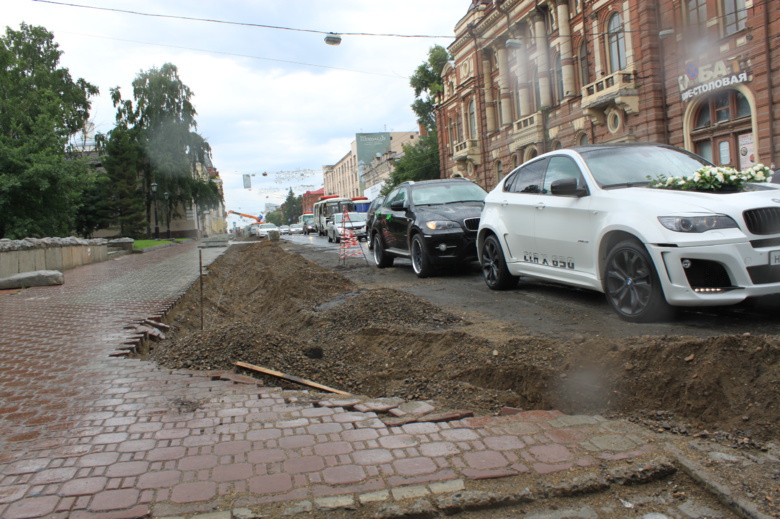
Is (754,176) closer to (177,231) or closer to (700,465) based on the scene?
(700,465)

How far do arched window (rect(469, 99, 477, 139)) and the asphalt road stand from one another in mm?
32349

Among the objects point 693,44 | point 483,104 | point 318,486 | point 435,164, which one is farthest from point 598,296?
point 435,164

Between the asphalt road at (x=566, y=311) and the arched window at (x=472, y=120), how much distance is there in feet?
106

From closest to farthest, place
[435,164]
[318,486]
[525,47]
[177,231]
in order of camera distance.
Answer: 1. [318,486]
2. [525,47]
3. [435,164]
4. [177,231]

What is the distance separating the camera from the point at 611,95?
2367 centimetres

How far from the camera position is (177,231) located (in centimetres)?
6100

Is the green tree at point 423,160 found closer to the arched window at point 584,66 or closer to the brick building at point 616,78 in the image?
the brick building at point 616,78

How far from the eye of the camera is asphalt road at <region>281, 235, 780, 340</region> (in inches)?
189

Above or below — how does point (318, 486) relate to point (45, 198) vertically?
below

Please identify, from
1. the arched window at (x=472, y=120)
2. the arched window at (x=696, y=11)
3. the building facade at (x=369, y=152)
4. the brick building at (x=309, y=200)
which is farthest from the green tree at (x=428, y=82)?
the brick building at (x=309, y=200)

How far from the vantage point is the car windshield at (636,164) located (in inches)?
228

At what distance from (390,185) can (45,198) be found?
1568 inches

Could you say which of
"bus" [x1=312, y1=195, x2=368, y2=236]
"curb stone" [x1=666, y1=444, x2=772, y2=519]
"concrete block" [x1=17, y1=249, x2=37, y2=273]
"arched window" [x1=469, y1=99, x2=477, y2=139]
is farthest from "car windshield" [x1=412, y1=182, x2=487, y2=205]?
"bus" [x1=312, y1=195, x2=368, y2=236]

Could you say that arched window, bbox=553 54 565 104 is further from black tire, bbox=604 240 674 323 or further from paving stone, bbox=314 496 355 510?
paving stone, bbox=314 496 355 510
